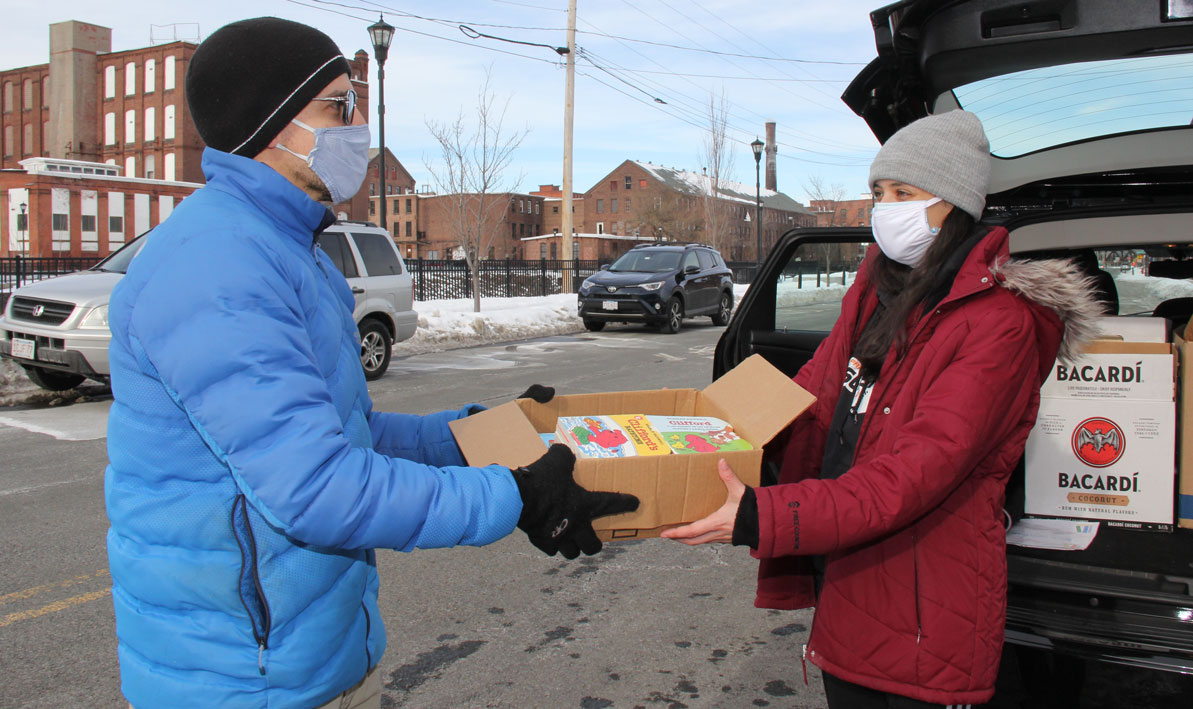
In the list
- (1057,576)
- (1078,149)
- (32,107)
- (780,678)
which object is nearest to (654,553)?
(780,678)

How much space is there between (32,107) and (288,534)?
85.7 metres

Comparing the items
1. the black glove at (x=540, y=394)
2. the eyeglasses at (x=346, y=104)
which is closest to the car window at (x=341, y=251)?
the black glove at (x=540, y=394)

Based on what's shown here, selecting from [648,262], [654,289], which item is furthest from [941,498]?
[648,262]

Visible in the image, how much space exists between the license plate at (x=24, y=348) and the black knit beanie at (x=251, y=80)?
28.2 ft

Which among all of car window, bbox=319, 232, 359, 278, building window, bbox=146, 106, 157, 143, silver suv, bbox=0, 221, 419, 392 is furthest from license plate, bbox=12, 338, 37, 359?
building window, bbox=146, 106, 157, 143

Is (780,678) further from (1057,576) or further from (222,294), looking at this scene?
(222,294)

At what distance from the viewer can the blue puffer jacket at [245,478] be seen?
141 centimetres

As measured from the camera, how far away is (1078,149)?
2895mm

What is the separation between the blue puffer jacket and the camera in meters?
1.41

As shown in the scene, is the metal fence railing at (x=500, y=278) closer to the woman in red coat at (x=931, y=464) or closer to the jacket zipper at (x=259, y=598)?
the woman in red coat at (x=931, y=464)

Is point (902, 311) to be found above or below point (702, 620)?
above

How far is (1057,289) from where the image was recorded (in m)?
1.81

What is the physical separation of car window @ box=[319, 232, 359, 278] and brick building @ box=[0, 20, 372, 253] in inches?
2073

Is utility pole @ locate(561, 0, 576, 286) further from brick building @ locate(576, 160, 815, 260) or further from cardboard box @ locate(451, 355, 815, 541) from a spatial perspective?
brick building @ locate(576, 160, 815, 260)
